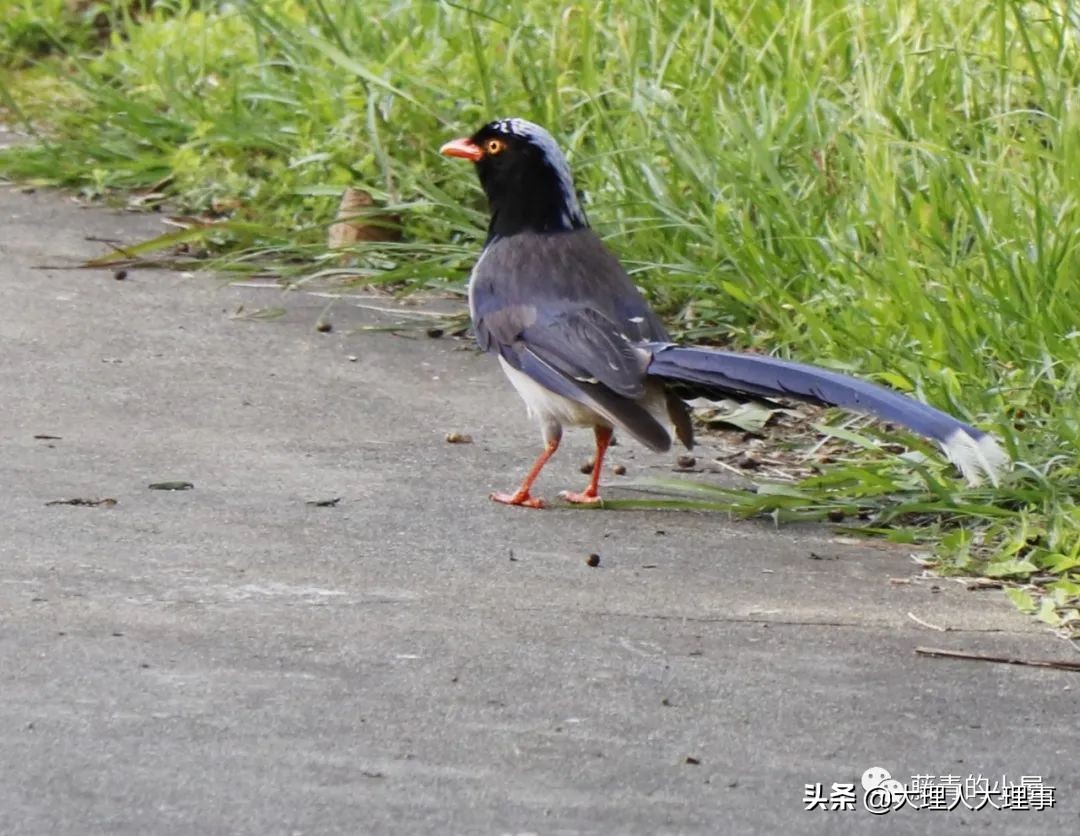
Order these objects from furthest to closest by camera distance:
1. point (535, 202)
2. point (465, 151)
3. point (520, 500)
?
1. point (465, 151)
2. point (535, 202)
3. point (520, 500)

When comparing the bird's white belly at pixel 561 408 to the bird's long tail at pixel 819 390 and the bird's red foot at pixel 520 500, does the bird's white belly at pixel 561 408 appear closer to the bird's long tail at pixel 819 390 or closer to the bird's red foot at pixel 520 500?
the bird's long tail at pixel 819 390

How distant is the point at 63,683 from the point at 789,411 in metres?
3.15

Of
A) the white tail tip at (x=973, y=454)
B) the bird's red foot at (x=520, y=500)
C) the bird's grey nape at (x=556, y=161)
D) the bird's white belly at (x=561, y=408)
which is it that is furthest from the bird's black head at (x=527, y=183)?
the white tail tip at (x=973, y=454)

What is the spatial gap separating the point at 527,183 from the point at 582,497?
1.18 metres

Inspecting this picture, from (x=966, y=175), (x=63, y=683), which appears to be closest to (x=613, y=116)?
(x=966, y=175)

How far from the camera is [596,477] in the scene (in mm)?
5762

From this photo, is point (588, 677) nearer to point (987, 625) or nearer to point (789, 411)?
point (987, 625)

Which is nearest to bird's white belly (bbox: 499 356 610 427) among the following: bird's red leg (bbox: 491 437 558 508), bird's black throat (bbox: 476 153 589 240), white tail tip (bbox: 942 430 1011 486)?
bird's red leg (bbox: 491 437 558 508)

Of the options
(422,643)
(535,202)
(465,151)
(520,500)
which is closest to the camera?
(422,643)

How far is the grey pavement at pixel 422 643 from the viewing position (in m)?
3.49

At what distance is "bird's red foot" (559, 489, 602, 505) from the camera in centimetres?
568

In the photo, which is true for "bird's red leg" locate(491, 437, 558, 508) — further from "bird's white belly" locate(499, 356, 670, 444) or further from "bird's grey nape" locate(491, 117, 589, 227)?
"bird's grey nape" locate(491, 117, 589, 227)

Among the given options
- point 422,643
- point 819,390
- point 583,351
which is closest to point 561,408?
point 583,351

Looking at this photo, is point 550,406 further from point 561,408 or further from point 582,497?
point 582,497
